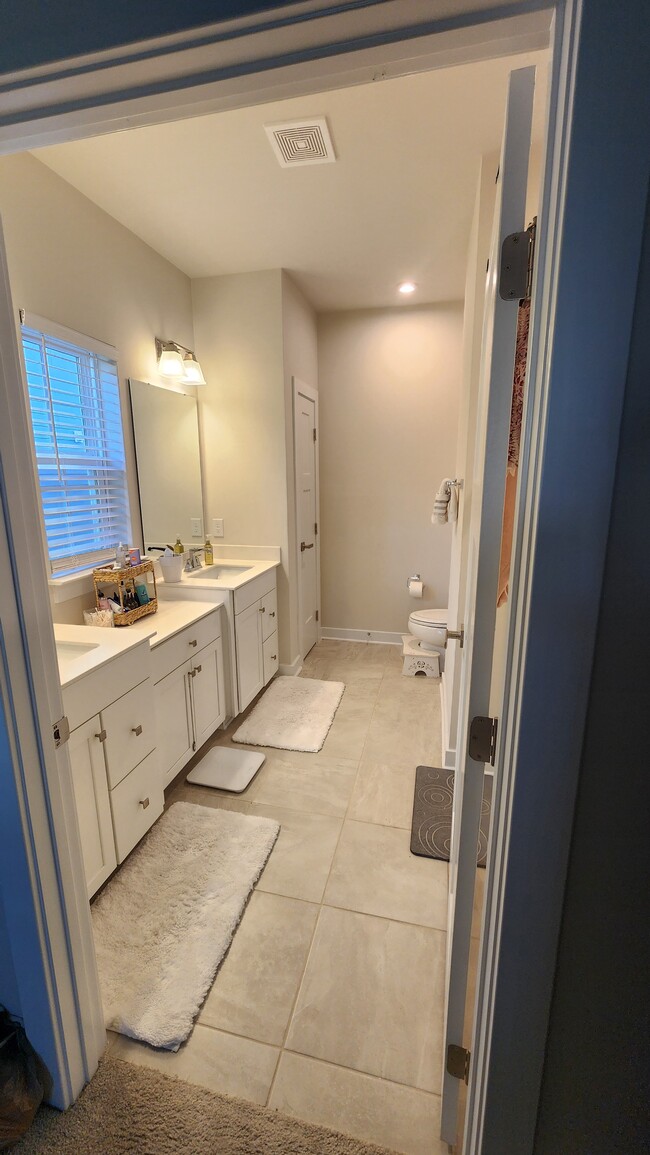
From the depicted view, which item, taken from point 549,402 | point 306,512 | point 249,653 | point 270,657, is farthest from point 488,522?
point 306,512

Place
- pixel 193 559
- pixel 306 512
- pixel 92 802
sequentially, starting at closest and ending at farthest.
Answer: pixel 92 802 < pixel 193 559 < pixel 306 512

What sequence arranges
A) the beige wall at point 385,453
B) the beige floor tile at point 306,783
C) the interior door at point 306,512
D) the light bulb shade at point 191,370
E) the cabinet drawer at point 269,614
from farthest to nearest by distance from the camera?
1. the beige wall at point 385,453
2. the interior door at point 306,512
3. the cabinet drawer at point 269,614
4. the light bulb shade at point 191,370
5. the beige floor tile at point 306,783

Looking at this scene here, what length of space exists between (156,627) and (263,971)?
4.46ft

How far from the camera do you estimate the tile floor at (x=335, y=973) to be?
118 centimetres

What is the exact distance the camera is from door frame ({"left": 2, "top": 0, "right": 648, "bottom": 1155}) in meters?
0.51

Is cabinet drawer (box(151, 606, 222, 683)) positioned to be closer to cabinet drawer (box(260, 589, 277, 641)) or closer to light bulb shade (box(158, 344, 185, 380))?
cabinet drawer (box(260, 589, 277, 641))

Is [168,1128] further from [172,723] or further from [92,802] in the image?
[172,723]

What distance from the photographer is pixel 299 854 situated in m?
1.90

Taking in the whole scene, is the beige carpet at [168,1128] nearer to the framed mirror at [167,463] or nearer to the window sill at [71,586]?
the window sill at [71,586]

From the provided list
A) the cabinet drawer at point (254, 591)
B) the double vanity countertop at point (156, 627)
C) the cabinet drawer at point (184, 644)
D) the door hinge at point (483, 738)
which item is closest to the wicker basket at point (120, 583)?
the double vanity countertop at point (156, 627)

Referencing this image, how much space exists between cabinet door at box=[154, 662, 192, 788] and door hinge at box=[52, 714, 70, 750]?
938mm

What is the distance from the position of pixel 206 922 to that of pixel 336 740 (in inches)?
48.1

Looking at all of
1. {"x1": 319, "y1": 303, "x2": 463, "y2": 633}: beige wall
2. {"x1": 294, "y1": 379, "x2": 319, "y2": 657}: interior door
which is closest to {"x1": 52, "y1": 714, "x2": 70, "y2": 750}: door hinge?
{"x1": 294, "y1": 379, "x2": 319, "y2": 657}: interior door

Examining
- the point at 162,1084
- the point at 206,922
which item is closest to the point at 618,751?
the point at 162,1084
